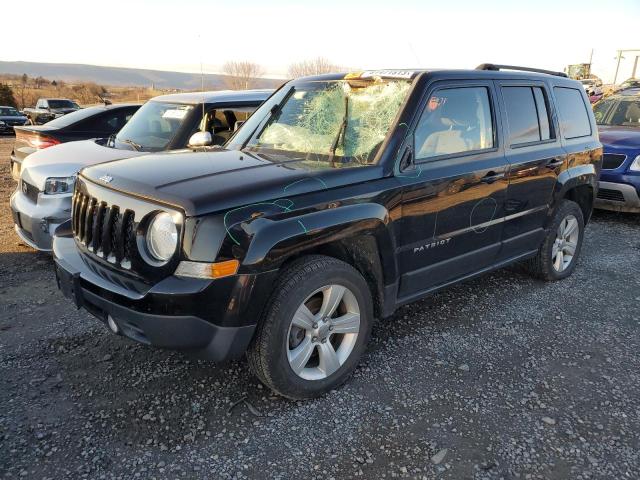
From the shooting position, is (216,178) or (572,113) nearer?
(216,178)

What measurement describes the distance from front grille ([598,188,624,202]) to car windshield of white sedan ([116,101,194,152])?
591 cm

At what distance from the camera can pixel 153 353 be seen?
3479 millimetres

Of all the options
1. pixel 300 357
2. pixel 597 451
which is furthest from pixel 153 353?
pixel 597 451

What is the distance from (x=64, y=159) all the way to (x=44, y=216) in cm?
73

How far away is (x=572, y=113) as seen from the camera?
4.76m

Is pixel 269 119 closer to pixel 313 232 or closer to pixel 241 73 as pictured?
pixel 313 232

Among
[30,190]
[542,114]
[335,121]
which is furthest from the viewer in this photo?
[30,190]

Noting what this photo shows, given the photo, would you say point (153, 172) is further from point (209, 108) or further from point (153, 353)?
point (209, 108)

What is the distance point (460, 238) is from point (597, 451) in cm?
157

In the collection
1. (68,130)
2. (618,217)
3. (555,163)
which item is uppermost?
(555,163)

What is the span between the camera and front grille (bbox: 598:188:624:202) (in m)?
7.17

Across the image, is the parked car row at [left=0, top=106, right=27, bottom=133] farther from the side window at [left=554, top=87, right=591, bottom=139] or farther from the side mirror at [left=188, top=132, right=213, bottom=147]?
the side window at [left=554, top=87, right=591, bottom=139]

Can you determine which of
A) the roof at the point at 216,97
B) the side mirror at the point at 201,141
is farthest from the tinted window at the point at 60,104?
the side mirror at the point at 201,141

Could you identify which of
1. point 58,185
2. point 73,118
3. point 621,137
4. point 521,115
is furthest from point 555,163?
point 73,118
